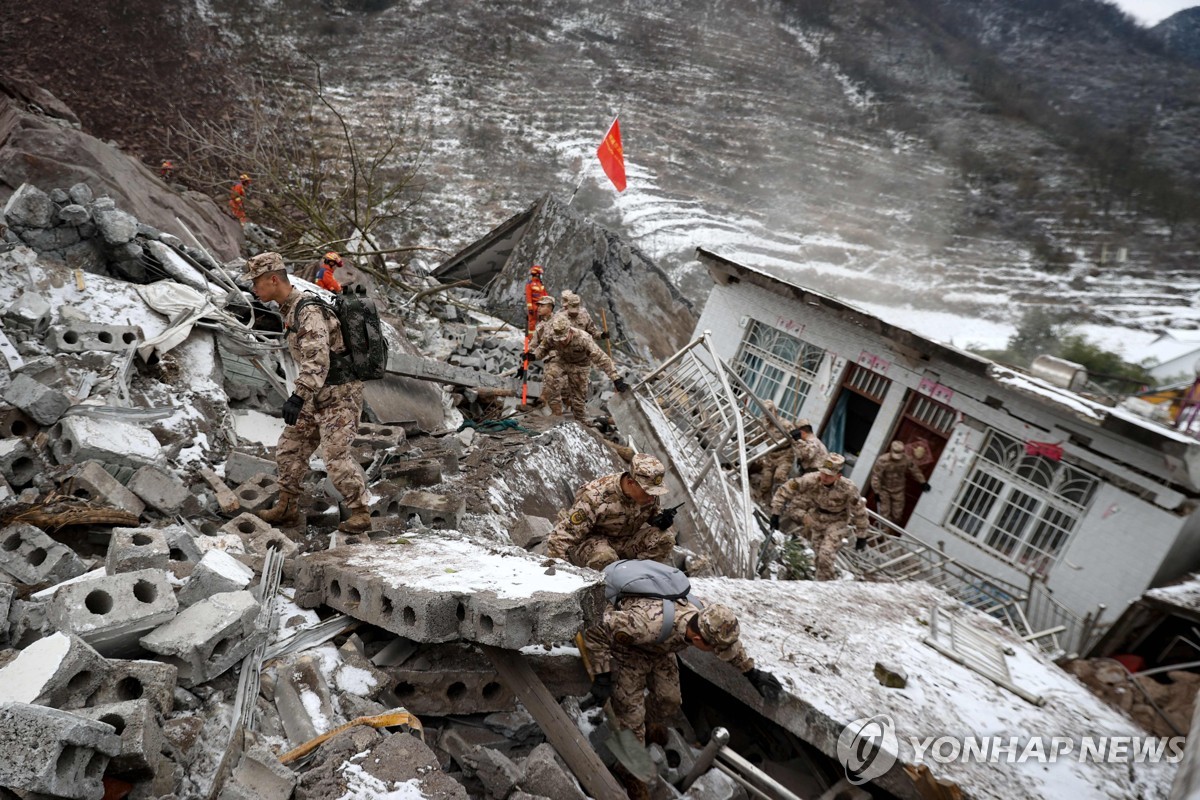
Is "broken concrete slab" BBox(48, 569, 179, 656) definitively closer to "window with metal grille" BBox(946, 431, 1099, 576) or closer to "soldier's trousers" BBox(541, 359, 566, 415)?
"soldier's trousers" BBox(541, 359, 566, 415)

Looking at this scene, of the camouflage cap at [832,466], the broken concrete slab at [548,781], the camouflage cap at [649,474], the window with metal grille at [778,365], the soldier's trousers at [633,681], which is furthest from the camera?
the window with metal grille at [778,365]

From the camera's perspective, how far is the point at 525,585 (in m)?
3.13

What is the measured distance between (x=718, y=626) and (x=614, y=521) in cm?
112

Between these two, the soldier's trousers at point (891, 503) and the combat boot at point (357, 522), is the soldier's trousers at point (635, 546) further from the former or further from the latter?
the soldier's trousers at point (891, 503)

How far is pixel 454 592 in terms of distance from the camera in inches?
115

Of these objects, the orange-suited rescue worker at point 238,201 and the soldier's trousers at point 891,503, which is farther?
the orange-suited rescue worker at point 238,201

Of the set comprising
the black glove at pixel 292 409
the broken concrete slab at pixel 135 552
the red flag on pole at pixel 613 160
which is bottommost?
the broken concrete slab at pixel 135 552

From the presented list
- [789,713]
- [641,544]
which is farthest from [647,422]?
[789,713]

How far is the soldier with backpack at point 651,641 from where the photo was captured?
10.6 feet

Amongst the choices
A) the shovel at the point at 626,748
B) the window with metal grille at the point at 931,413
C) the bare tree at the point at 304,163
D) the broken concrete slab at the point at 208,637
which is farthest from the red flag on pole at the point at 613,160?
the broken concrete slab at the point at 208,637

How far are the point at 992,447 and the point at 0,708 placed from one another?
32.7 ft

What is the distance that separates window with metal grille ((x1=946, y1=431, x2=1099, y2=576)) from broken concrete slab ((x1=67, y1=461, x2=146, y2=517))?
939 centimetres

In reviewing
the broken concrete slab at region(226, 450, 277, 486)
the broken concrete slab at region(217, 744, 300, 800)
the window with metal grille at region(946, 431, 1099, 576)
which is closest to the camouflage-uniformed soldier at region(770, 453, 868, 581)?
the window with metal grille at region(946, 431, 1099, 576)

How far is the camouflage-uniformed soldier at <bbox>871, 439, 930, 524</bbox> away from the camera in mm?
9508
